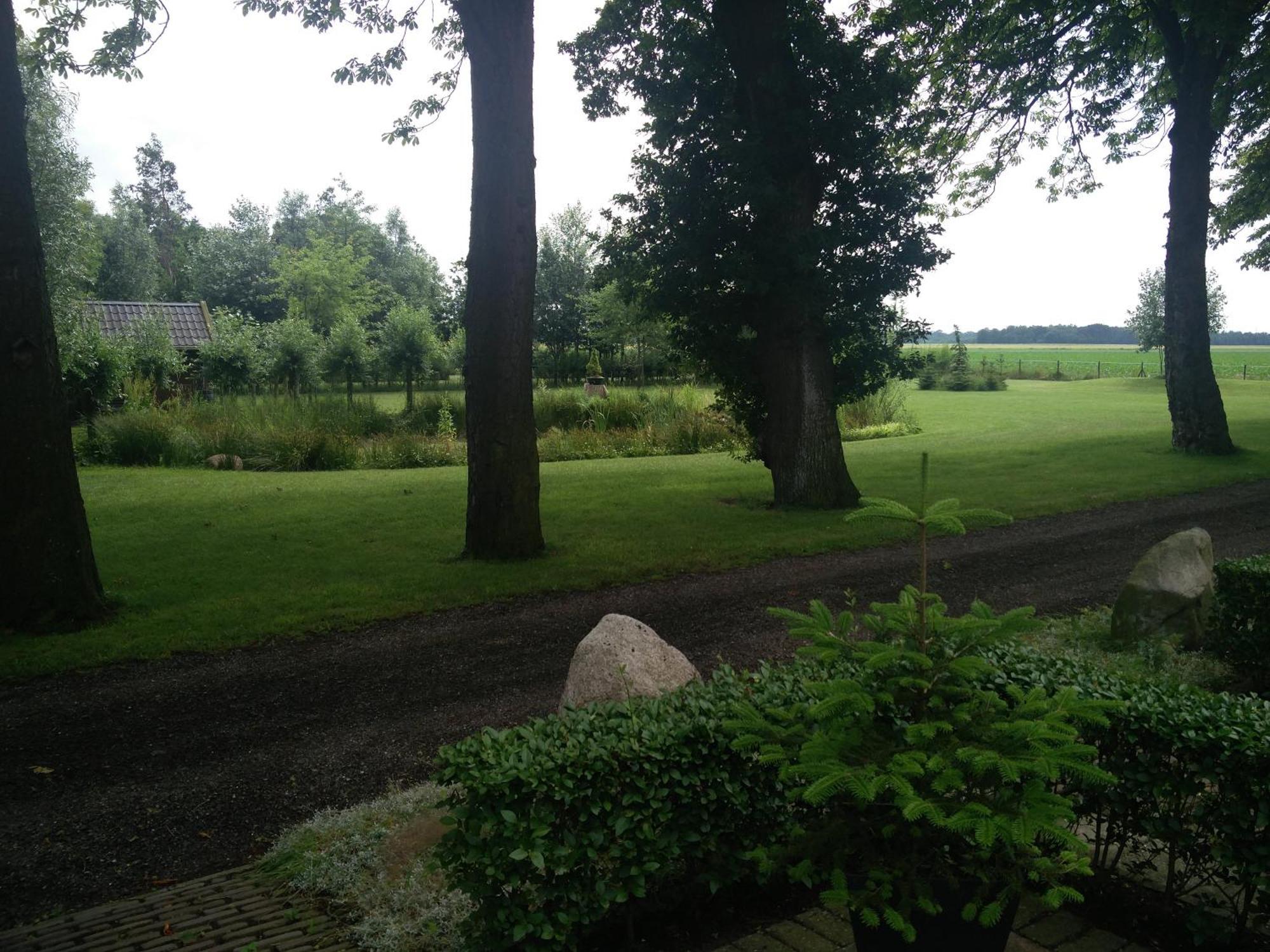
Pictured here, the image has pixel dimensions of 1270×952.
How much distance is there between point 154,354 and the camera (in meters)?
30.0

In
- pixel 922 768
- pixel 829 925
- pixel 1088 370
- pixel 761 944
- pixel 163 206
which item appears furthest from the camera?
pixel 163 206

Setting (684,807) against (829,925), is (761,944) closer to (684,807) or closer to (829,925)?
(829,925)

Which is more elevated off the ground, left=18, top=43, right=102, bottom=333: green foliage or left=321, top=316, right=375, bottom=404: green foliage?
left=18, top=43, right=102, bottom=333: green foliage

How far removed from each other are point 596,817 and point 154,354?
31563mm

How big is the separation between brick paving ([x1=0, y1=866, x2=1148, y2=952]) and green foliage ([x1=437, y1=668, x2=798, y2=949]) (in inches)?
17.0

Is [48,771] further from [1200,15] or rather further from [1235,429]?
[1235,429]

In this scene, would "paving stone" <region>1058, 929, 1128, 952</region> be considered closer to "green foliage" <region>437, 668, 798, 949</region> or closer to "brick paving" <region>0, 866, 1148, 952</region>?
"brick paving" <region>0, 866, 1148, 952</region>

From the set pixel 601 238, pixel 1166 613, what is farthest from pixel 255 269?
pixel 1166 613

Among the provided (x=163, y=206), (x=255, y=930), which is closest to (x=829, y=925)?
(x=255, y=930)

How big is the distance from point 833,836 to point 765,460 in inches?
519

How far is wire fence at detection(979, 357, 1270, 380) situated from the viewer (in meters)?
59.3

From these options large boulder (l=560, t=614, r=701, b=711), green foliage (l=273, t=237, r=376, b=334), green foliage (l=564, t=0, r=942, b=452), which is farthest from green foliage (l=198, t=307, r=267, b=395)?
large boulder (l=560, t=614, r=701, b=711)

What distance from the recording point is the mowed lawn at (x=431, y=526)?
9703 millimetres

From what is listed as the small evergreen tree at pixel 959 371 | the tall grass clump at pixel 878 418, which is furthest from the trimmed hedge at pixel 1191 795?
the small evergreen tree at pixel 959 371
